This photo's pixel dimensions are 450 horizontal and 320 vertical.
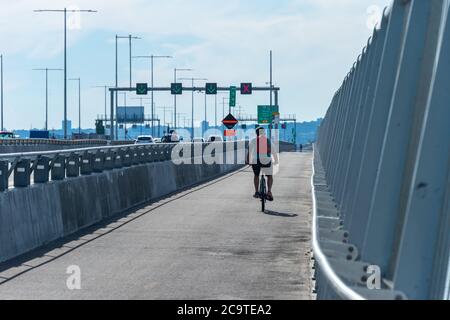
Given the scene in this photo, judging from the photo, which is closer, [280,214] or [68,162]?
[68,162]

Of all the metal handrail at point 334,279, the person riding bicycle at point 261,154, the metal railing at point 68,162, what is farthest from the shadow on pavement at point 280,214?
the metal handrail at point 334,279

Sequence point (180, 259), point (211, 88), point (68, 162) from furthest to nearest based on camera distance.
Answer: point (211, 88) < point (68, 162) < point (180, 259)

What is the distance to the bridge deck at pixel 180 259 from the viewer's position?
13.3 meters

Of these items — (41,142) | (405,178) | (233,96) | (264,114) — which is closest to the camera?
(405,178)

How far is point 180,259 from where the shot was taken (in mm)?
16797

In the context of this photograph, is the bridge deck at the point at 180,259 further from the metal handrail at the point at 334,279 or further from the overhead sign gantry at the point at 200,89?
the overhead sign gantry at the point at 200,89

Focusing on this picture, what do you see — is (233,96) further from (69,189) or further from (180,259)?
(180,259)

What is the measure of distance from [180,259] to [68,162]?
22.0ft

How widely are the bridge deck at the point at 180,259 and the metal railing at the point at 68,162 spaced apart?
1.25 metres

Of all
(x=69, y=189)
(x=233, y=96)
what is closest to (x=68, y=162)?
(x=69, y=189)

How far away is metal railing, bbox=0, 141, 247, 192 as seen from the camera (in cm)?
1862

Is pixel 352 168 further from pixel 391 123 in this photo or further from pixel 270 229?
pixel 270 229
